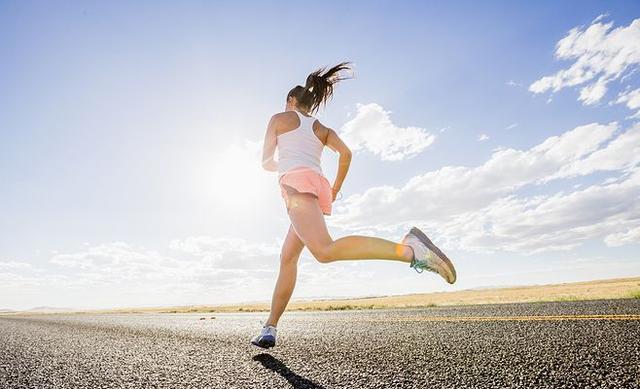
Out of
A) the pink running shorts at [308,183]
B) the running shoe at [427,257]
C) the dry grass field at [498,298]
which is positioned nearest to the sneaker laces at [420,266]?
the running shoe at [427,257]

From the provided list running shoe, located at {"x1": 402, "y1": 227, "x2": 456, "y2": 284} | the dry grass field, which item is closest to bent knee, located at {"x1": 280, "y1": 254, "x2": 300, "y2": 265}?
running shoe, located at {"x1": 402, "y1": 227, "x2": 456, "y2": 284}

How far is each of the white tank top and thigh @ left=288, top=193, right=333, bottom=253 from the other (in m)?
0.27

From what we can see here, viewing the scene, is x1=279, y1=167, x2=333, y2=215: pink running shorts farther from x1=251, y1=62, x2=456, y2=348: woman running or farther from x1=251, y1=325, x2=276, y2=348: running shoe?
x1=251, y1=325, x2=276, y2=348: running shoe

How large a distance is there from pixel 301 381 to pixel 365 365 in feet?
1.52

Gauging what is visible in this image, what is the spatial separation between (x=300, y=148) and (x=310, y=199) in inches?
18.2

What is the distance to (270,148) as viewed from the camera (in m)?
3.50

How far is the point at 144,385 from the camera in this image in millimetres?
2213

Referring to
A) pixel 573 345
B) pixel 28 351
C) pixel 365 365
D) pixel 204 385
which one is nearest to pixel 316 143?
pixel 365 365

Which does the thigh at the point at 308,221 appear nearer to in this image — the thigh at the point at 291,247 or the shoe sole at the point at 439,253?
the thigh at the point at 291,247

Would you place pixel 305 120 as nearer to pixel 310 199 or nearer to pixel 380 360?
pixel 310 199

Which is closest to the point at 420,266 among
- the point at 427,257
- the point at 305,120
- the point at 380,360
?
the point at 427,257

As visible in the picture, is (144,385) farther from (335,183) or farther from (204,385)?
→ (335,183)

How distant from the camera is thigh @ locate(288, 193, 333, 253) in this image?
9.99 ft

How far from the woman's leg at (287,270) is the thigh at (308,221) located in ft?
1.44
